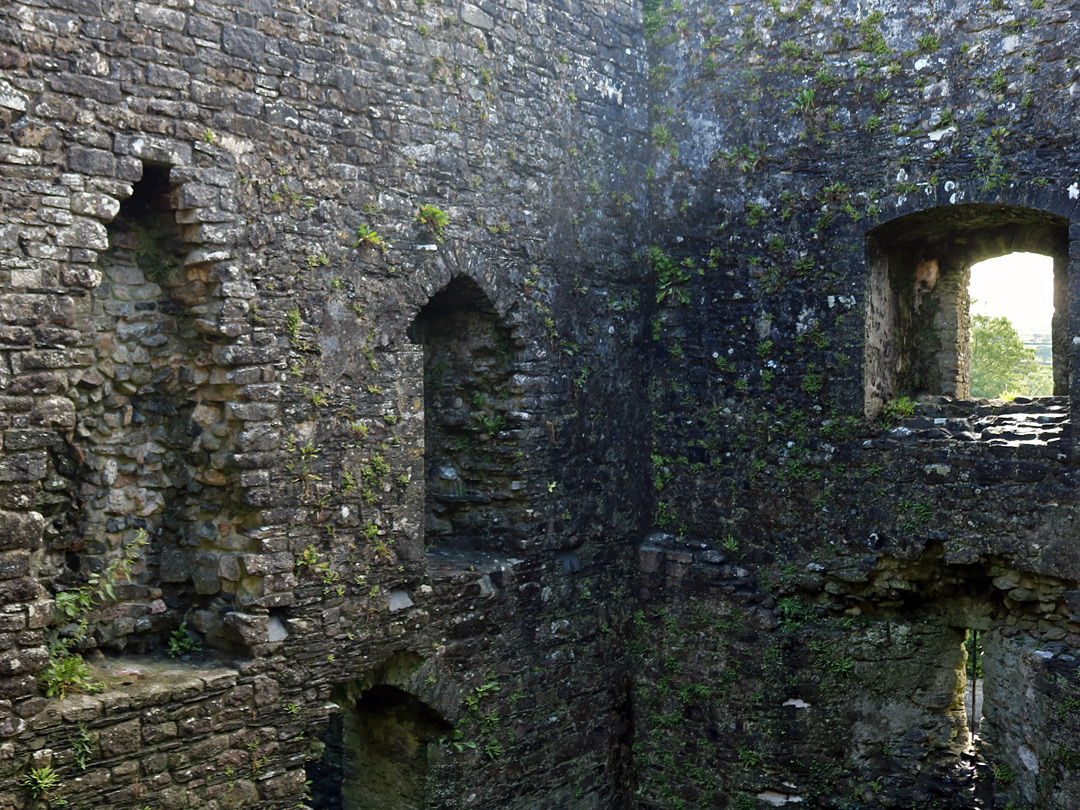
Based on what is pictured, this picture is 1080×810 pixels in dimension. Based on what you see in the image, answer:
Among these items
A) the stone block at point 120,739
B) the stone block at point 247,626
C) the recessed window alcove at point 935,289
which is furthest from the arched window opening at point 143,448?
the recessed window alcove at point 935,289

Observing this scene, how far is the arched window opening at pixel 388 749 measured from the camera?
640cm

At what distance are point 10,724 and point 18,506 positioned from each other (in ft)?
3.03

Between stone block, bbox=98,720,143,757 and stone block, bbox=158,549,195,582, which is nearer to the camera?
stone block, bbox=98,720,143,757

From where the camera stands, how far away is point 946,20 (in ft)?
21.5

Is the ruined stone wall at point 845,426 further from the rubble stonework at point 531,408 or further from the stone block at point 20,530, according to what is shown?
the stone block at point 20,530

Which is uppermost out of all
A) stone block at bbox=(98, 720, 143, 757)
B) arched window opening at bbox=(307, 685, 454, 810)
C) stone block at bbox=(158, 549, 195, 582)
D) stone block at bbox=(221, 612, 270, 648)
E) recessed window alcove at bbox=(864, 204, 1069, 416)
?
recessed window alcove at bbox=(864, 204, 1069, 416)

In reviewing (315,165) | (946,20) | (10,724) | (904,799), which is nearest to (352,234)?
(315,165)

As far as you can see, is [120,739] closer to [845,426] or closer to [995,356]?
[845,426]

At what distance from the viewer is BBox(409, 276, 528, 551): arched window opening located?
22.3 feet

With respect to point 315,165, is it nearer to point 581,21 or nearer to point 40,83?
point 40,83

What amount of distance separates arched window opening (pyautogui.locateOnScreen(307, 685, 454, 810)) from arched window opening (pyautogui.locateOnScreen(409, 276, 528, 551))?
1089mm

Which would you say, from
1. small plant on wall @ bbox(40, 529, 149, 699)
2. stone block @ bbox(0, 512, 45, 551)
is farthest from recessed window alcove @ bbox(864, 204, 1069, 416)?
stone block @ bbox(0, 512, 45, 551)

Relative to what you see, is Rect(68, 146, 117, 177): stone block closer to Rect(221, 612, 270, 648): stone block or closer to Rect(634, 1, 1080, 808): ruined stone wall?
Rect(221, 612, 270, 648): stone block

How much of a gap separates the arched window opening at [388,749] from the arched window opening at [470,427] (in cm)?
109
